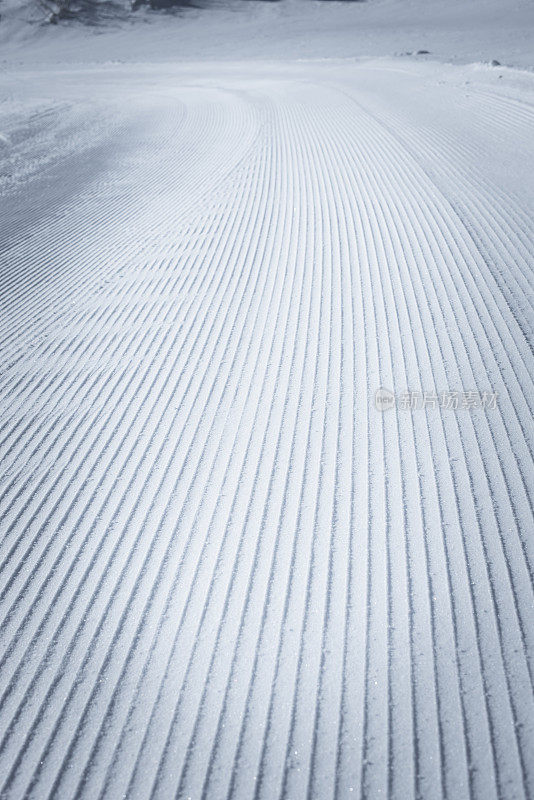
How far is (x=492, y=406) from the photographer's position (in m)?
4.88

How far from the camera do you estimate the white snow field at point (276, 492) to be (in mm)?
3166

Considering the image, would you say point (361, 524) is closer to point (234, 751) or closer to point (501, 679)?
point (501, 679)

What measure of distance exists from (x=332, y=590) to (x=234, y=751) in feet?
3.53
